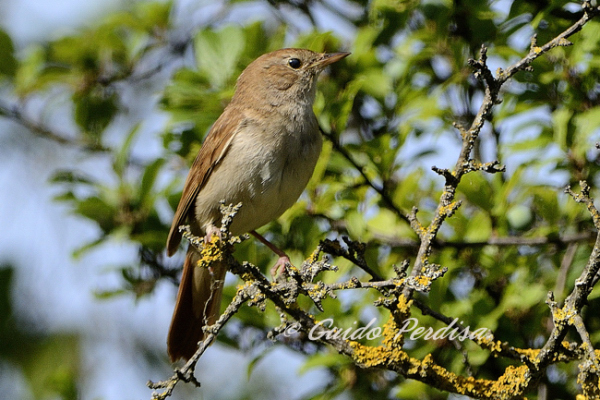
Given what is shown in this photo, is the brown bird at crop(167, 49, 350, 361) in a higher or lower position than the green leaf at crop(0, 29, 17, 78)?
lower

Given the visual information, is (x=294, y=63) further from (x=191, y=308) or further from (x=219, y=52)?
(x=191, y=308)

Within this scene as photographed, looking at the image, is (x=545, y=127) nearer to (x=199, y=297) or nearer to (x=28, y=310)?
(x=199, y=297)

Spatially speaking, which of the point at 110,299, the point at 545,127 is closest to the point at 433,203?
the point at 545,127

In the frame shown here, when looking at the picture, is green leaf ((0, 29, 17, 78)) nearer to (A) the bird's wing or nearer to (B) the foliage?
(B) the foliage

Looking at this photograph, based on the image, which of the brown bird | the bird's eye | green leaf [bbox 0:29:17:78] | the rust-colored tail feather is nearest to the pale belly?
the brown bird

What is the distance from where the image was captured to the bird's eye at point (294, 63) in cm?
443

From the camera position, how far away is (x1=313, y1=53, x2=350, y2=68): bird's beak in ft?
13.7

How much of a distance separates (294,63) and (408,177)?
1152 mm

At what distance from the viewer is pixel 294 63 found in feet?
14.6

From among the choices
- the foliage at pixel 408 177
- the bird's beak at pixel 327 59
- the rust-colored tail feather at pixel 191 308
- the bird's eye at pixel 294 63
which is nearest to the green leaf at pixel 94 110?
the foliage at pixel 408 177

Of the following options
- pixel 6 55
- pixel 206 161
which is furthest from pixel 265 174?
pixel 6 55

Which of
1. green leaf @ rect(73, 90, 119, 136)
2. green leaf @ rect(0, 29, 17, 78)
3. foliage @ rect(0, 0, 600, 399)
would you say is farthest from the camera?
green leaf @ rect(73, 90, 119, 136)

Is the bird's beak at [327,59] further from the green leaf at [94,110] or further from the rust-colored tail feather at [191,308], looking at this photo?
the green leaf at [94,110]

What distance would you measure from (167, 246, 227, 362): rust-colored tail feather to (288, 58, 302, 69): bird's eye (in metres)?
1.29
